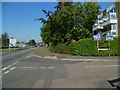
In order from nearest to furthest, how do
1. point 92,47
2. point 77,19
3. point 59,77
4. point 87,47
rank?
point 59,77, point 92,47, point 87,47, point 77,19

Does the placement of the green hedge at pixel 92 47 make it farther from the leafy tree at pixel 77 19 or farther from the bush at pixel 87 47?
the leafy tree at pixel 77 19

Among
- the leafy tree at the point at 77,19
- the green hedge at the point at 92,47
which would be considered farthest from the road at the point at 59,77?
the leafy tree at the point at 77,19

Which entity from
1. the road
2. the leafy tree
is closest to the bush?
the leafy tree

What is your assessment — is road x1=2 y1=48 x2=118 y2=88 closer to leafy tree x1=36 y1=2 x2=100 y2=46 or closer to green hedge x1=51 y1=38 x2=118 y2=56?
green hedge x1=51 y1=38 x2=118 y2=56

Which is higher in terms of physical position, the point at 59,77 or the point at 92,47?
the point at 92,47

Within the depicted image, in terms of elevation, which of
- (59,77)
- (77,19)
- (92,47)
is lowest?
(59,77)

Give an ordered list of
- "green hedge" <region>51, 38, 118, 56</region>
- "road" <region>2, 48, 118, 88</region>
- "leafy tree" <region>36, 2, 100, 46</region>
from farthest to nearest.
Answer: "leafy tree" <region>36, 2, 100, 46</region> → "green hedge" <region>51, 38, 118, 56</region> → "road" <region>2, 48, 118, 88</region>

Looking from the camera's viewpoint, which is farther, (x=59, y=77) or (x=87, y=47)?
(x=87, y=47)

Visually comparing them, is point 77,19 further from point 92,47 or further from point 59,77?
point 59,77

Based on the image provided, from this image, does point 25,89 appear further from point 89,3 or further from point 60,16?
point 89,3

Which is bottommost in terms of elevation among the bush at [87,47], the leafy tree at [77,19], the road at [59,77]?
the road at [59,77]

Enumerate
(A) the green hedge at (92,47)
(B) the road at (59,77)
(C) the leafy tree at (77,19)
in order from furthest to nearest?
(C) the leafy tree at (77,19), (A) the green hedge at (92,47), (B) the road at (59,77)

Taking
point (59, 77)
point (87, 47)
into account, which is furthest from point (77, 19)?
point (59, 77)

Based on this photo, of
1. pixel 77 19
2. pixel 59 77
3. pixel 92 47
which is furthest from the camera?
pixel 77 19
